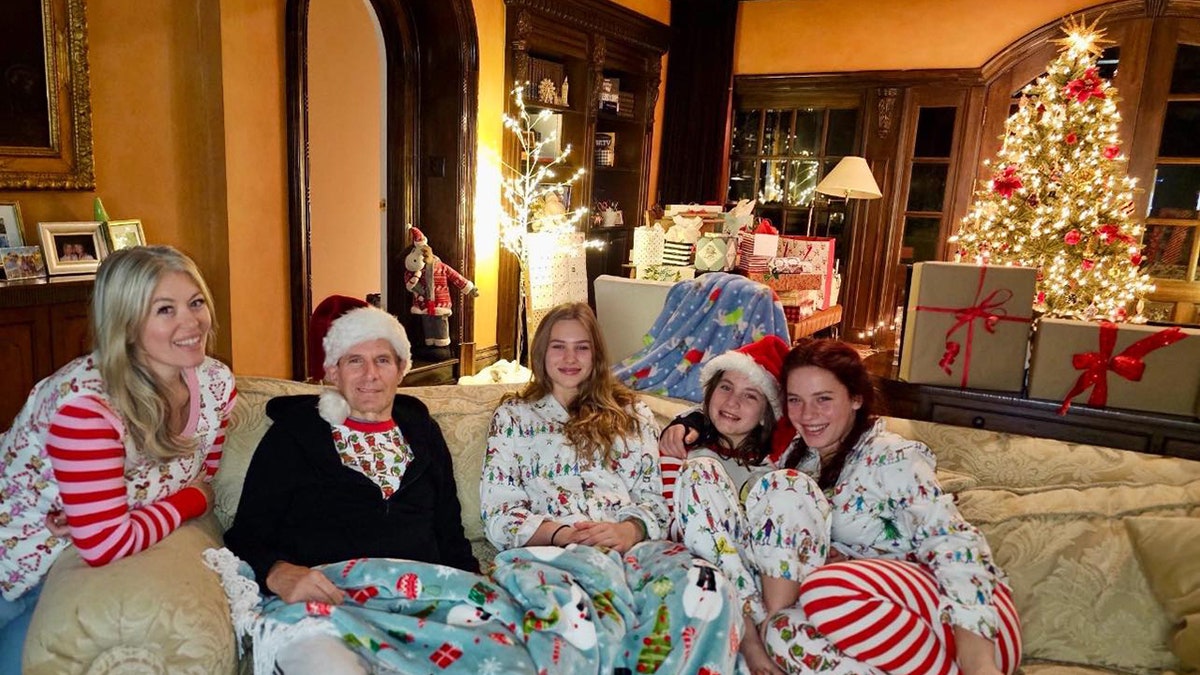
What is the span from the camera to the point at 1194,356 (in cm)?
243

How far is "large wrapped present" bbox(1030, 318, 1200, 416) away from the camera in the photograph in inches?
96.3

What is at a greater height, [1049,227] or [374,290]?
[1049,227]

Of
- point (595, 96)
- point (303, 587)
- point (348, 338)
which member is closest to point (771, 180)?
point (595, 96)

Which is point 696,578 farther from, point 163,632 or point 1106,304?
point 1106,304

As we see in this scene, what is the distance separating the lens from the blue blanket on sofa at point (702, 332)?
8.70ft

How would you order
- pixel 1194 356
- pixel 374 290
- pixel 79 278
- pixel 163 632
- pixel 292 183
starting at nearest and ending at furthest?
pixel 163 632 < pixel 1194 356 < pixel 79 278 < pixel 292 183 < pixel 374 290

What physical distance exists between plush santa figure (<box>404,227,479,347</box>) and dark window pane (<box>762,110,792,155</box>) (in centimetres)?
325

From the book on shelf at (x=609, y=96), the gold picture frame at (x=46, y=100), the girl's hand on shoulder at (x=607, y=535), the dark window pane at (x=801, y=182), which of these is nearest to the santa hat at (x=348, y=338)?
the girl's hand on shoulder at (x=607, y=535)

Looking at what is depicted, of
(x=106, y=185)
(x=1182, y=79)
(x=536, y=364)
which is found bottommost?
(x=536, y=364)

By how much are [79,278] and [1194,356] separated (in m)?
3.93

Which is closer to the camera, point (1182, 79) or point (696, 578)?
point (696, 578)

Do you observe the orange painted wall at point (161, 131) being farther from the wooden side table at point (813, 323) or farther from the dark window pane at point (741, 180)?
the dark window pane at point (741, 180)

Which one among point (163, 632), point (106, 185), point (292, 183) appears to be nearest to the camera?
point (163, 632)

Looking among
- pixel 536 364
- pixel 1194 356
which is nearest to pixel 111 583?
pixel 536 364
